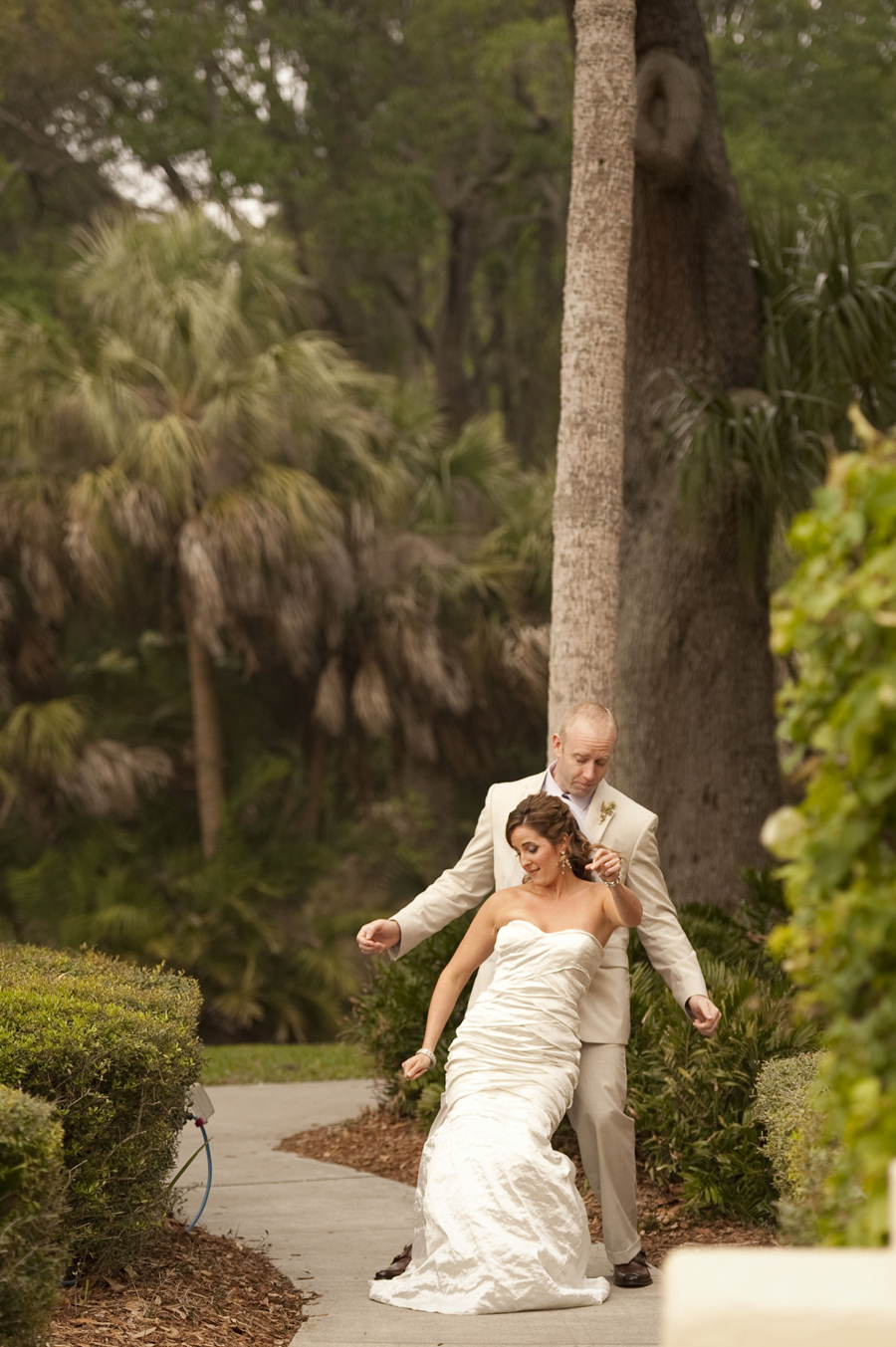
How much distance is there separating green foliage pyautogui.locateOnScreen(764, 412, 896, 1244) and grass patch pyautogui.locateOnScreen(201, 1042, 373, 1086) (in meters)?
8.35

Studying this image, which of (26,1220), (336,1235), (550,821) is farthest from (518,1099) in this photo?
(26,1220)

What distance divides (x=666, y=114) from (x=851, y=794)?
28.0 ft

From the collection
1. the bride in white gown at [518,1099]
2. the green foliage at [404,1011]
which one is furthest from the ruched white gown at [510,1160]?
the green foliage at [404,1011]

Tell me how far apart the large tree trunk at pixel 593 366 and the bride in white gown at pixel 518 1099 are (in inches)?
77.1

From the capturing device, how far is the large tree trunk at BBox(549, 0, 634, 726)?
7293 mm

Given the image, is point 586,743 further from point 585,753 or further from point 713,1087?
point 713,1087

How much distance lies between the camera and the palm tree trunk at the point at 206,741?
1633 centimetres

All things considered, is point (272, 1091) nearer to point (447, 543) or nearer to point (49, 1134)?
point (49, 1134)

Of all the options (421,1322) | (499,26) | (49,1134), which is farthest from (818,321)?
(499,26)

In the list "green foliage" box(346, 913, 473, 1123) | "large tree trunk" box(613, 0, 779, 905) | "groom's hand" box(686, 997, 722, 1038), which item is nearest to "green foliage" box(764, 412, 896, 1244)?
"groom's hand" box(686, 997, 722, 1038)

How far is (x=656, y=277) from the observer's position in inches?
398

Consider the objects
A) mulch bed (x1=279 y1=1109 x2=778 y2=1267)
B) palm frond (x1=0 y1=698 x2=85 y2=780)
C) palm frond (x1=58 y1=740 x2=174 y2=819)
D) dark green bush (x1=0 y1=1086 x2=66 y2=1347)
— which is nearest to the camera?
dark green bush (x1=0 y1=1086 x2=66 y2=1347)

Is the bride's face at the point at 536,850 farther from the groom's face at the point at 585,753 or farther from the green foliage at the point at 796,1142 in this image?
the green foliage at the point at 796,1142

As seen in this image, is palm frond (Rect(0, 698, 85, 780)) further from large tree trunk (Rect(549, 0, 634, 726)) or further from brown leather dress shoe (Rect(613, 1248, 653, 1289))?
brown leather dress shoe (Rect(613, 1248, 653, 1289))
